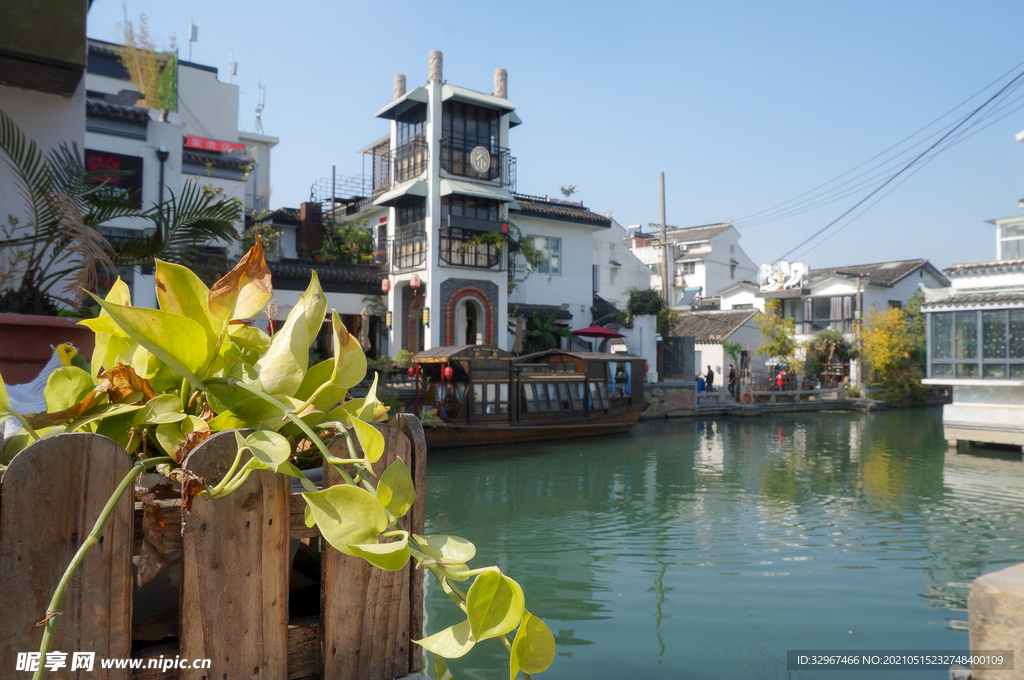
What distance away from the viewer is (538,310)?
2109 cm

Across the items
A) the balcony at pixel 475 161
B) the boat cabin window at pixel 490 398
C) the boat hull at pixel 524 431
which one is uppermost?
the balcony at pixel 475 161

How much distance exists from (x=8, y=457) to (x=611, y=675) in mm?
3541

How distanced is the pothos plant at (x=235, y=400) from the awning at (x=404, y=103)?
18633 millimetres

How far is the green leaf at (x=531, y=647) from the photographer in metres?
0.71

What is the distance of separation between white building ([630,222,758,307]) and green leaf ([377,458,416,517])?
34.3 m

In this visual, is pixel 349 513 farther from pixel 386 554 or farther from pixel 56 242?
pixel 56 242

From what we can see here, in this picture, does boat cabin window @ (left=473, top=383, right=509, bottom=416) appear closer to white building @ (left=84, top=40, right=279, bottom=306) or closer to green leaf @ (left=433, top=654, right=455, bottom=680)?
white building @ (left=84, top=40, right=279, bottom=306)

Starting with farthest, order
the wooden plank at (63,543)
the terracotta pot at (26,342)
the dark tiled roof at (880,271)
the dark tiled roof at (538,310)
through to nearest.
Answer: the dark tiled roof at (880,271)
the dark tiled roof at (538,310)
the terracotta pot at (26,342)
the wooden plank at (63,543)

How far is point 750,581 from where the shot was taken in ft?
17.6

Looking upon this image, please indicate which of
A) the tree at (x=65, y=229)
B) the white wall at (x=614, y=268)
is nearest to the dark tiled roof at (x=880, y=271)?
the white wall at (x=614, y=268)

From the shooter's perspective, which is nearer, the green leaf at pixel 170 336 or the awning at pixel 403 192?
the green leaf at pixel 170 336

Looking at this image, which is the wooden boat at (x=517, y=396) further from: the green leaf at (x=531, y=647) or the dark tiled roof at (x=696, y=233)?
the dark tiled roof at (x=696, y=233)

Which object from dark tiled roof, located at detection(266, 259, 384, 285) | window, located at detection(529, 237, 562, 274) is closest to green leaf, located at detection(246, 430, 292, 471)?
dark tiled roof, located at detection(266, 259, 384, 285)

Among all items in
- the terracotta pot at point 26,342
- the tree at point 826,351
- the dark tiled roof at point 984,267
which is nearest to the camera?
the terracotta pot at point 26,342
